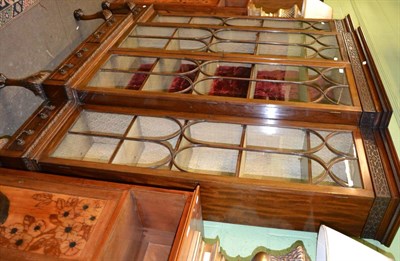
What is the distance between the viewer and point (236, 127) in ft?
3.81

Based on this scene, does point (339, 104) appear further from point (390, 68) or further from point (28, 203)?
point (390, 68)

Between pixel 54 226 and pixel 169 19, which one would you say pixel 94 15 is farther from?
pixel 54 226

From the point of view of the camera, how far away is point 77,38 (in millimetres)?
→ 1671

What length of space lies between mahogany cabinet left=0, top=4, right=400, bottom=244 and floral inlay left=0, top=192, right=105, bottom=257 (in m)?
0.17

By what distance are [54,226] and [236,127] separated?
2.13 ft

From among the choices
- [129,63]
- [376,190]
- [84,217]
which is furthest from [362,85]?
[84,217]

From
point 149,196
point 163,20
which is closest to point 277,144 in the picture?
point 149,196

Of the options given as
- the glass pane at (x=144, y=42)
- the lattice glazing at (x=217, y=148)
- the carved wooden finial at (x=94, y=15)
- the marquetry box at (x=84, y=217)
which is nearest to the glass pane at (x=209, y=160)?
the lattice glazing at (x=217, y=148)

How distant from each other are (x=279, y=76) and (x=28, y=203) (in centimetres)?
103

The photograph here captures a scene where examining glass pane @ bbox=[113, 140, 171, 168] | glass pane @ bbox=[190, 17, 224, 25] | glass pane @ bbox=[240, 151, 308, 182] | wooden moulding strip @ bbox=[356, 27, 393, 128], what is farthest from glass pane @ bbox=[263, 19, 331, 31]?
glass pane @ bbox=[113, 140, 171, 168]

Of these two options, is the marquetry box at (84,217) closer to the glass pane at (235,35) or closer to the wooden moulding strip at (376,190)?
the wooden moulding strip at (376,190)

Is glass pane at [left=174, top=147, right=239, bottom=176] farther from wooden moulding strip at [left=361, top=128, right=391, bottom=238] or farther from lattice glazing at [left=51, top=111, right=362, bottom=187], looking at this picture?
wooden moulding strip at [left=361, top=128, right=391, bottom=238]

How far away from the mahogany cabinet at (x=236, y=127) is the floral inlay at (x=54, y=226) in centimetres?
17

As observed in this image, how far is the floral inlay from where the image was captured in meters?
0.74
